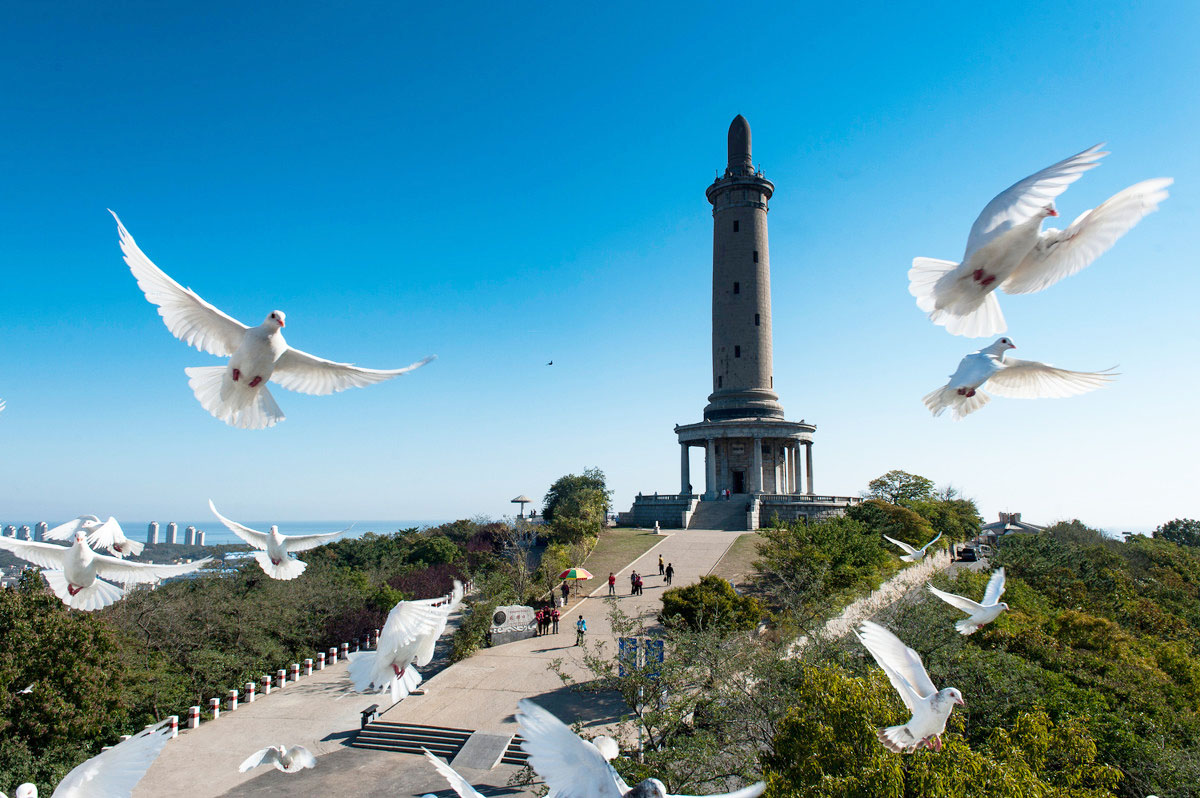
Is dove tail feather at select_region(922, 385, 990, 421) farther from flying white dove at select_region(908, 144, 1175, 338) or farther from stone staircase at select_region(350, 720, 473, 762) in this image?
stone staircase at select_region(350, 720, 473, 762)

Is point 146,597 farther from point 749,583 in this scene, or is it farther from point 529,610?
point 749,583

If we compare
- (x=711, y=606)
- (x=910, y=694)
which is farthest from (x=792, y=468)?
(x=910, y=694)

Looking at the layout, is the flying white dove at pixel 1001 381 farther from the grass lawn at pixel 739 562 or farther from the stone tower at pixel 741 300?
the stone tower at pixel 741 300

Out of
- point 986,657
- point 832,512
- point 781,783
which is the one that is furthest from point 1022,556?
point 781,783

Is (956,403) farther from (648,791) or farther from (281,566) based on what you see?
(281,566)

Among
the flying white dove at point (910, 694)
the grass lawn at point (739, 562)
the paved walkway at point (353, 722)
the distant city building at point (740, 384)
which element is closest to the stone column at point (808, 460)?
the distant city building at point (740, 384)

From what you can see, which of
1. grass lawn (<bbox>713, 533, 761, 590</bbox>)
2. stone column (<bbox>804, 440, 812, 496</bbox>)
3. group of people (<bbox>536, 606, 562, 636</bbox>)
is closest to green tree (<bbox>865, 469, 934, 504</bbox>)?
stone column (<bbox>804, 440, 812, 496</bbox>)
